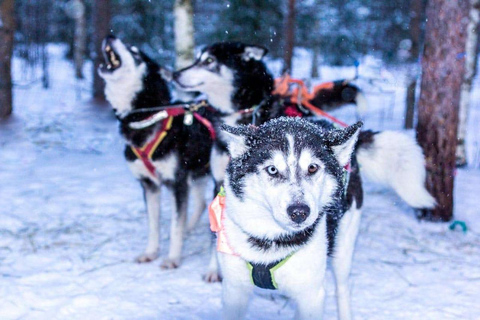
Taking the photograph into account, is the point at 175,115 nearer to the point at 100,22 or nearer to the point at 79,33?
the point at 100,22

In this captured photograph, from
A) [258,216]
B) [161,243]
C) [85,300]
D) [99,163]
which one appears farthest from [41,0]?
[258,216]

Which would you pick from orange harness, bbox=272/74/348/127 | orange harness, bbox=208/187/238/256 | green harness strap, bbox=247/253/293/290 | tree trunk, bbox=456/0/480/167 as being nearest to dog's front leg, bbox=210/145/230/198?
orange harness, bbox=272/74/348/127

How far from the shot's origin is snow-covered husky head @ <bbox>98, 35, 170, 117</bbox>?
366 cm

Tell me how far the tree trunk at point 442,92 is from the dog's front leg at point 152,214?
2577 millimetres

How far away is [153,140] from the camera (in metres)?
3.61

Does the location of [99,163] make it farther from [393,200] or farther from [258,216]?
[258,216]

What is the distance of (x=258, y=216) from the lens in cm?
209

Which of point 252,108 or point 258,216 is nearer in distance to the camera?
point 258,216

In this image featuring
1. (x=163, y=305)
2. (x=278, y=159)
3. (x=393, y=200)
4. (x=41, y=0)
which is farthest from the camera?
(x=41, y=0)

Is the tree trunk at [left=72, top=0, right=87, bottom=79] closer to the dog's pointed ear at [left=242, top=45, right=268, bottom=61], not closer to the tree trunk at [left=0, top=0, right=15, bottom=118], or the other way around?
the tree trunk at [left=0, top=0, right=15, bottom=118]

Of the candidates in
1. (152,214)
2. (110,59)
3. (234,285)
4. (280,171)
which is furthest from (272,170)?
(110,59)

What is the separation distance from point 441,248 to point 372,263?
27.7 inches

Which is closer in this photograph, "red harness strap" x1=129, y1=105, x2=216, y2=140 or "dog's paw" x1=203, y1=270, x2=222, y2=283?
"dog's paw" x1=203, y1=270, x2=222, y2=283

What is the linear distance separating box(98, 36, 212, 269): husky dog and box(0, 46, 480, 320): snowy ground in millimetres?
365
